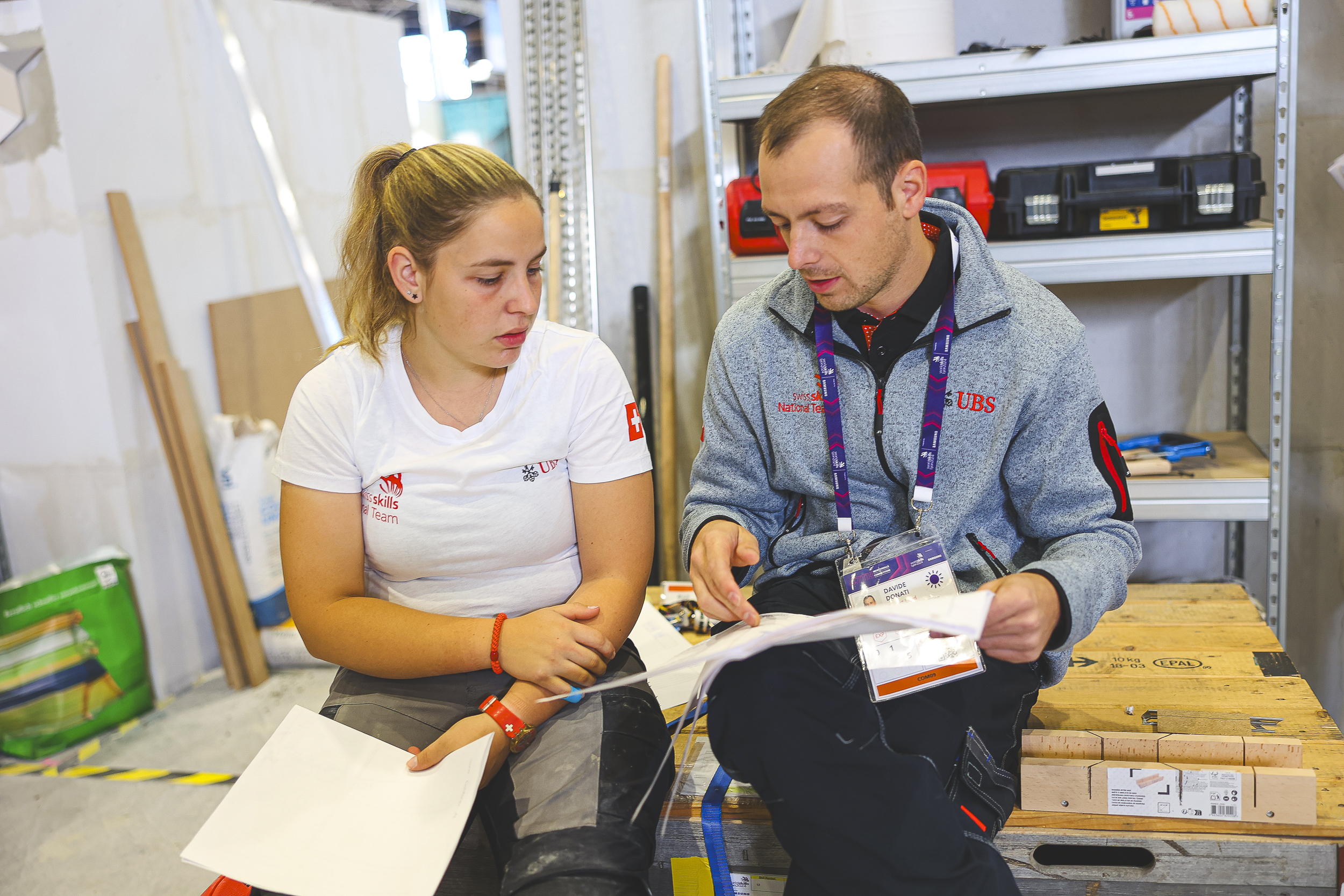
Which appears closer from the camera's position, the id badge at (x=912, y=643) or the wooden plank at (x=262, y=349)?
the id badge at (x=912, y=643)

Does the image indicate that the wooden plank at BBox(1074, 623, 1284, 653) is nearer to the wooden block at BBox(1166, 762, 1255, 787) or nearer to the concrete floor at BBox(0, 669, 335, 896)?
the wooden block at BBox(1166, 762, 1255, 787)

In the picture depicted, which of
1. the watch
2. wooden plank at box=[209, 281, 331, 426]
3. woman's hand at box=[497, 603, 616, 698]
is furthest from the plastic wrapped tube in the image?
wooden plank at box=[209, 281, 331, 426]

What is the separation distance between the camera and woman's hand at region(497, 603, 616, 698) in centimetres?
128

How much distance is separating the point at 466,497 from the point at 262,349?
2114mm

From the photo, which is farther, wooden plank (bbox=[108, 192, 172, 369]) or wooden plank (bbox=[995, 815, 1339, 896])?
wooden plank (bbox=[108, 192, 172, 369])

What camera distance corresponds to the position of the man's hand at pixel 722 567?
4.00 feet

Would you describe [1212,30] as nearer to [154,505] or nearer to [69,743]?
[154,505]

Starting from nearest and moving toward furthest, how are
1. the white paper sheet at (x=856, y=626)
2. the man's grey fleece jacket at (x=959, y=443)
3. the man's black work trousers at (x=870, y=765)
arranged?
the white paper sheet at (x=856, y=626)
the man's black work trousers at (x=870, y=765)
the man's grey fleece jacket at (x=959, y=443)

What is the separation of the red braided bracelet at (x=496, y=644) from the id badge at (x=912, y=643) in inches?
19.9

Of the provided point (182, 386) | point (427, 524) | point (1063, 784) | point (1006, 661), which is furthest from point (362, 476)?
point (182, 386)

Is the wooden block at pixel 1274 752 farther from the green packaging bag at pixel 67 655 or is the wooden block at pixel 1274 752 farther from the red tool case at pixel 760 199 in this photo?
the green packaging bag at pixel 67 655

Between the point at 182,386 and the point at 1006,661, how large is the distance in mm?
2468

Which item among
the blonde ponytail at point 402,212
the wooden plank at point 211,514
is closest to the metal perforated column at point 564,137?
the wooden plank at point 211,514

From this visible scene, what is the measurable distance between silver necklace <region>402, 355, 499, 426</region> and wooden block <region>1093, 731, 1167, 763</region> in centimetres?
103
